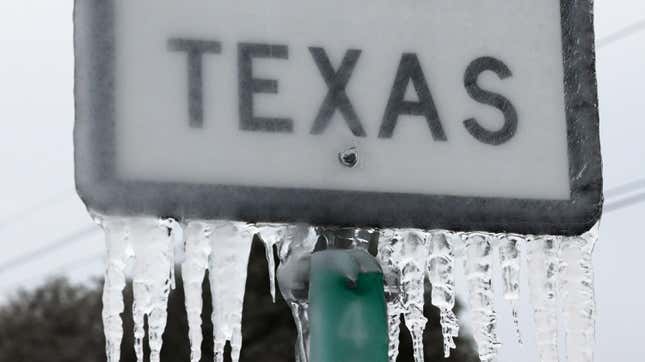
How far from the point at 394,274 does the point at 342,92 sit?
0.57 ft

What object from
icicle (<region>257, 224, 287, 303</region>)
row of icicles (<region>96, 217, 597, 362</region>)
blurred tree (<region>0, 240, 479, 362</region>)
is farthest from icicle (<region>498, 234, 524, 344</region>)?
blurred tree (<region>0, 240, 479, 362</region>)

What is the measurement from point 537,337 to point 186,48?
18.2 inches

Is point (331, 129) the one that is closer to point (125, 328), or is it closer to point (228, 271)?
point (228, 271)

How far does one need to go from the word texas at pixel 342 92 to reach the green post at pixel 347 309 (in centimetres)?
11

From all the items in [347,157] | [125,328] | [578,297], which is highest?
[347,157]

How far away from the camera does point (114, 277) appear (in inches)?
46.0

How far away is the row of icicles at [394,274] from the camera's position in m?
1.10

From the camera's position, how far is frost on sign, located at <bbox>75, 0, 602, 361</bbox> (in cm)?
101

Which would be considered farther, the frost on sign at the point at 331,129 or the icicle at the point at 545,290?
the icicle at the point at 545,290

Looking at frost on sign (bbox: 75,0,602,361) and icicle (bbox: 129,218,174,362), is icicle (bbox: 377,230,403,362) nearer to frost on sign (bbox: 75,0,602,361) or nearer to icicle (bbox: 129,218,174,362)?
frost on sign (bbox: 75,0,602,361)

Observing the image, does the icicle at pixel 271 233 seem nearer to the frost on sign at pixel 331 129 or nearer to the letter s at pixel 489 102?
the frost on sign at pixel 331 129

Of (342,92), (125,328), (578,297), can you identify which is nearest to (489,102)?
(342,92)

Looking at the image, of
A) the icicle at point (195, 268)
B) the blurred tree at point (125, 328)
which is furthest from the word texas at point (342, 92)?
the blurred tree at point (125, 328)

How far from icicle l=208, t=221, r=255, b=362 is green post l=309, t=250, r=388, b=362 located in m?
0.08
